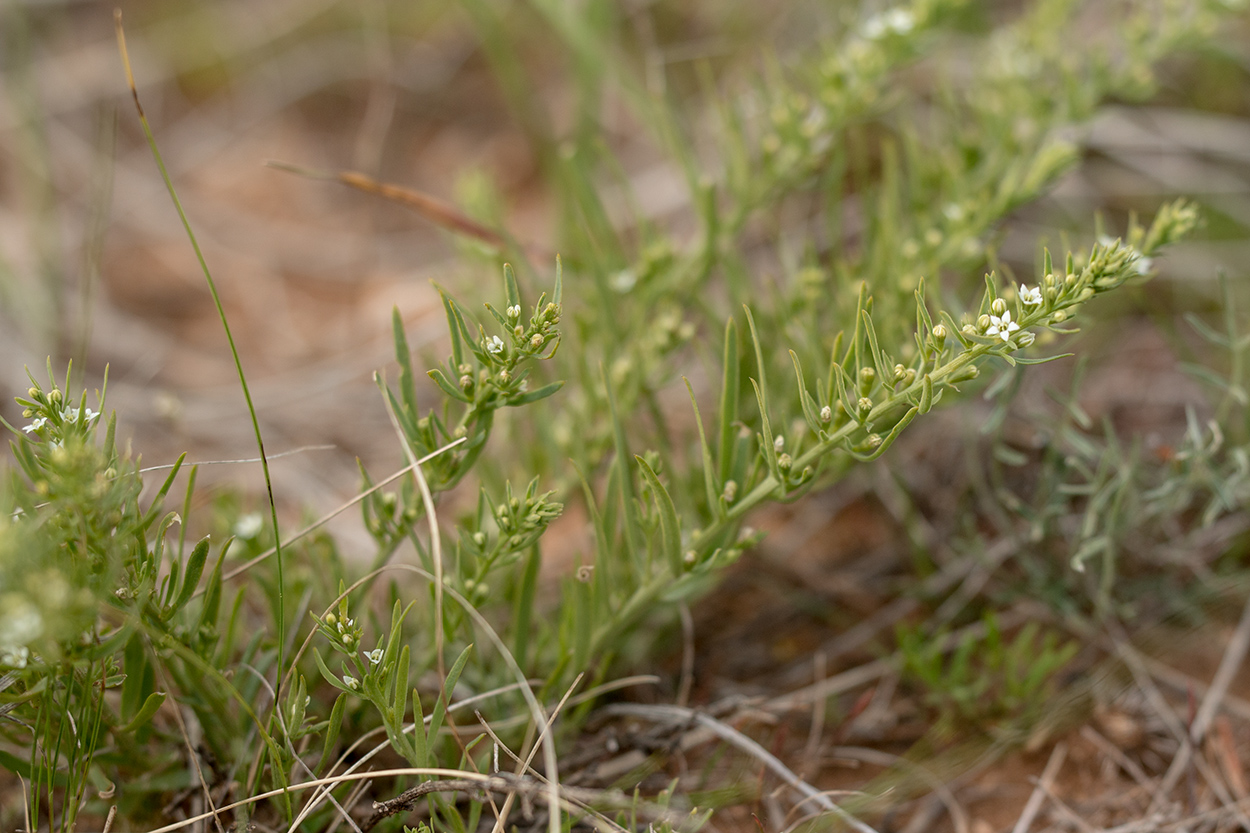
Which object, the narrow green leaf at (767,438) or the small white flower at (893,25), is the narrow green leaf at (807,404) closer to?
the narrow green leaf at (767,438)

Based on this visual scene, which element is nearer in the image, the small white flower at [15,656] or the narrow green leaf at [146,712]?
the small white flower at [15,656]

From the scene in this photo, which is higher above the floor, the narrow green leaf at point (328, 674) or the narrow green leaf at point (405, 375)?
the narrow green leaf at point (405, 375)

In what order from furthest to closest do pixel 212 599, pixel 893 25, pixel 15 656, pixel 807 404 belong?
pixel 893 25 → pixel 212 599 → pixel 807 404 → pixel 15 656

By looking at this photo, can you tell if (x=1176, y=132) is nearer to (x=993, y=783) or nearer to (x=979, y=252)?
(x=979, y=252)

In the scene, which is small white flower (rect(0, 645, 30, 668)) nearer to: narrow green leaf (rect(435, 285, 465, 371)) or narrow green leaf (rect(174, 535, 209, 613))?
narrow green leaf (rect(174, 535, 209, 613))

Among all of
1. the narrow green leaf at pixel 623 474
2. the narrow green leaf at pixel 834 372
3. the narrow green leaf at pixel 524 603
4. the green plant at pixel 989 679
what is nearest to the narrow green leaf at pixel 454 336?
the narrow green leaf at pixel 623 474

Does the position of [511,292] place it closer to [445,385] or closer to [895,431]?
[445,385]

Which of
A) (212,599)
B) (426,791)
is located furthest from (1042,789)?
(212,599)

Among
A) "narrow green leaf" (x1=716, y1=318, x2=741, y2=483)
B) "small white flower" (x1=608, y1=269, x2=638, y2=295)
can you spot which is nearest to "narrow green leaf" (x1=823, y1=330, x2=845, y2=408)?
"narrow green leaf" (x1=716, y1=318, x2=741, y2=483)
